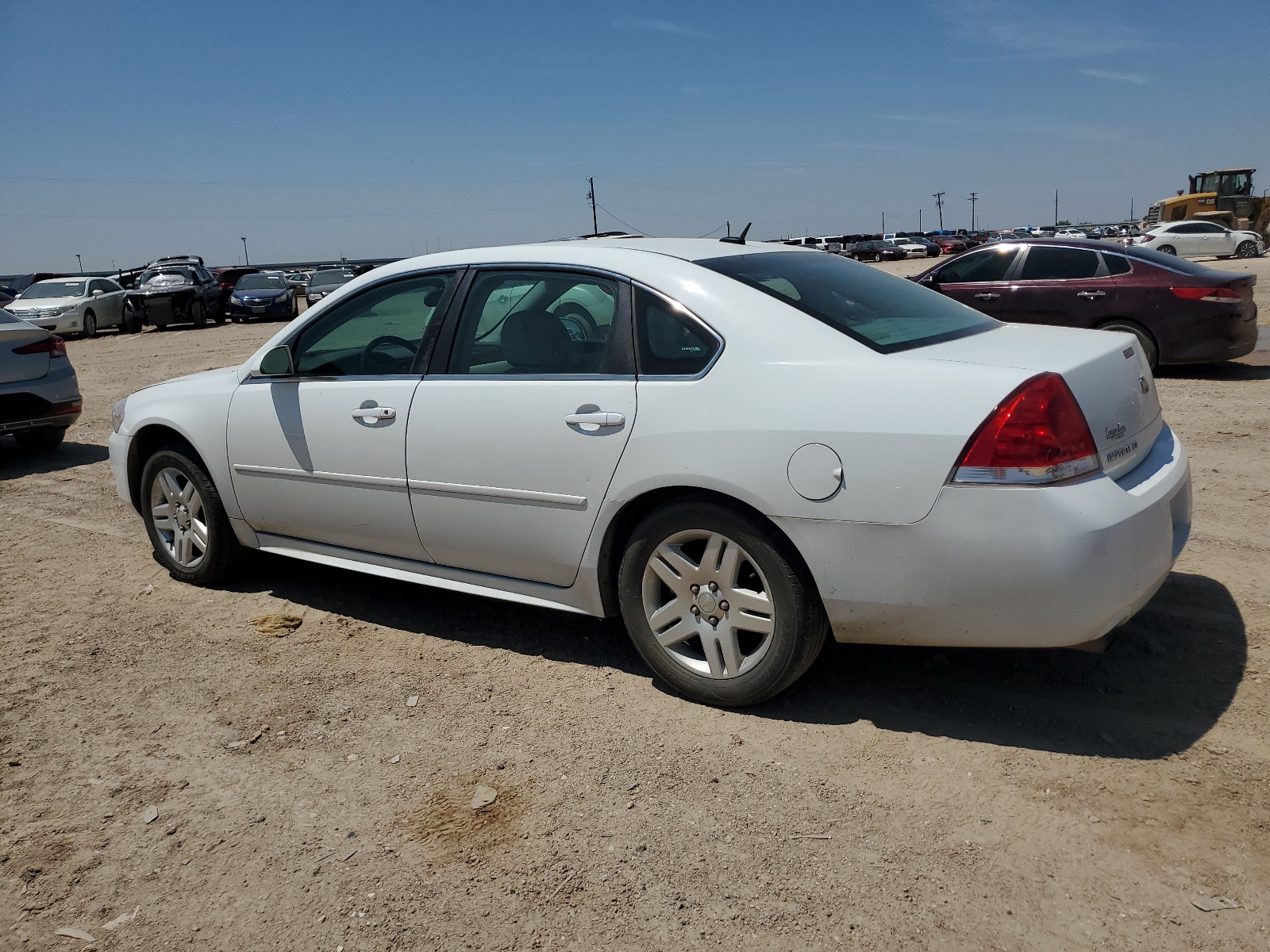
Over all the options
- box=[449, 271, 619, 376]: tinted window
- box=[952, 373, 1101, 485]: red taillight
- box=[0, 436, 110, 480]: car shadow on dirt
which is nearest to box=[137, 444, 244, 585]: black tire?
box=[449, 271, 619, 376]: tinted window

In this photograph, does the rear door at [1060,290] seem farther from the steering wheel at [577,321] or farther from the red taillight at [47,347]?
the red taillight at [47,347]

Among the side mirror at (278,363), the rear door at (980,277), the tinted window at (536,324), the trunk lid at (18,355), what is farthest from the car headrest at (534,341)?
the rear door at (980,277)

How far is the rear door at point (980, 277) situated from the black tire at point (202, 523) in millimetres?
8058

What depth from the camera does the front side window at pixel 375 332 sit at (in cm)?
423

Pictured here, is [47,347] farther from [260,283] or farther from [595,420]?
[260,283]

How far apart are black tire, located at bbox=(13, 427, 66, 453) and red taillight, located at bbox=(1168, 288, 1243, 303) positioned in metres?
10.7

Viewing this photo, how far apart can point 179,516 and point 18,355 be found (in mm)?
4926

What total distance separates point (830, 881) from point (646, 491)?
137 centimetres

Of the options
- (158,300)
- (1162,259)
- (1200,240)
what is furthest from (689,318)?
(1200,240)

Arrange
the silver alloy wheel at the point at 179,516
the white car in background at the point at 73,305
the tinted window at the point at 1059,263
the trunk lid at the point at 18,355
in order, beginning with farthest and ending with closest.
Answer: the white car in background at the point at 73,305, the tinted window at the point at 1059,263, the trunk lid at the point at 18,355, the silver alloy wheel at the point at 179,516

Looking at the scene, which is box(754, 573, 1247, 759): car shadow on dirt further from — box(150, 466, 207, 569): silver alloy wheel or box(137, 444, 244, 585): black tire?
box(150, 466, 207, 569): silver alloy wheel

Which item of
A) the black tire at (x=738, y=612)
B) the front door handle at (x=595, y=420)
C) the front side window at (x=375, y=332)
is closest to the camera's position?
the black tire at (x=738, y=612)

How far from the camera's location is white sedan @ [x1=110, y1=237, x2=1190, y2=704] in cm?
295

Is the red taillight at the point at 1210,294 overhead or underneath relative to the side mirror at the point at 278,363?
underneath
